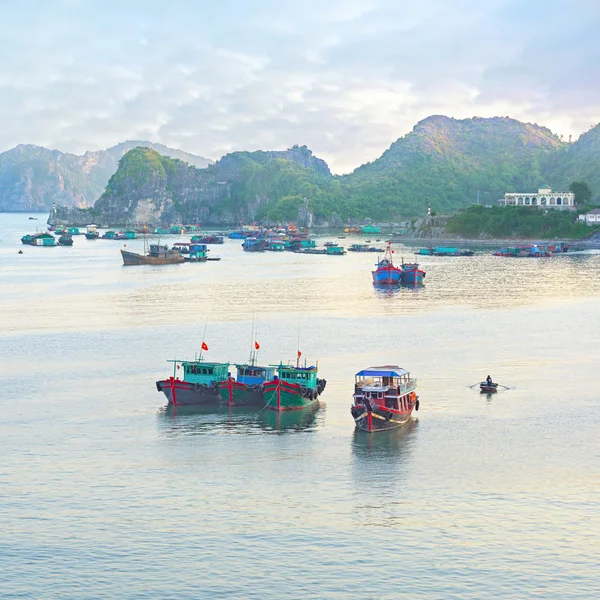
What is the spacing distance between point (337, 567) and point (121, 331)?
71.0 m

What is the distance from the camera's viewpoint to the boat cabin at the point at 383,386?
2559 inches

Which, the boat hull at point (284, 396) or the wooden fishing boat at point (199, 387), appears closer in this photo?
the boat hull at point (284, 396)

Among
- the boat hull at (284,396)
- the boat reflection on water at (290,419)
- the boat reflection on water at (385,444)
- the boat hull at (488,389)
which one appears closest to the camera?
the boat reflection on water at (385,444)

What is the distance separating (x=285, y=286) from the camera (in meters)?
171

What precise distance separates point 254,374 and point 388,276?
4039 inches

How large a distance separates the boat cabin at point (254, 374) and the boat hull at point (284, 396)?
2.65 meters

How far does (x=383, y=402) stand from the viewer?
64688 mm

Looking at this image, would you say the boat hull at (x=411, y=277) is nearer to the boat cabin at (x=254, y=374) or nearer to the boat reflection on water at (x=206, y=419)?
the boat cabin at (x=254, y=374)

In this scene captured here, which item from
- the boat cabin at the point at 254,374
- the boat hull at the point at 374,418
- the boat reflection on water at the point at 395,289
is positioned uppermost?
the boat reflection on water at the point at 395,289

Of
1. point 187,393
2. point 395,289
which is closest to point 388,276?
point 395,289

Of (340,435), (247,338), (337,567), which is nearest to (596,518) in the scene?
(337,567)

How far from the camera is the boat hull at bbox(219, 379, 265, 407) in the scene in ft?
233

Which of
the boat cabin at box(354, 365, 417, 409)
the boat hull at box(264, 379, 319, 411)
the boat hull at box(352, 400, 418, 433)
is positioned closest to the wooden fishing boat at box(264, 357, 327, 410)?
the boat hull at box(264, 379, 319, 411)

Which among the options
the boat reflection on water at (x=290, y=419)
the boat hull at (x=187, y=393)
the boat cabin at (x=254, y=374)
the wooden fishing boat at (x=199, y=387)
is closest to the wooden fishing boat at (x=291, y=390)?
the boat reflection on water at (x=290, y=419)
